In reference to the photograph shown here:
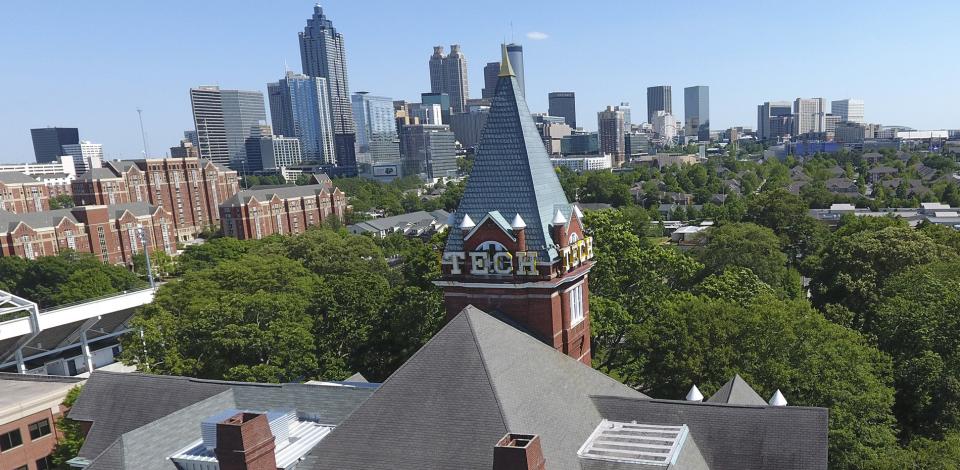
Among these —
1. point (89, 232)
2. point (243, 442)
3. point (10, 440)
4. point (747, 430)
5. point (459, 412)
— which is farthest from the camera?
point (89, 232)

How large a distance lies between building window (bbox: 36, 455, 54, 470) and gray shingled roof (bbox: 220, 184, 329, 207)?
85.9 metres

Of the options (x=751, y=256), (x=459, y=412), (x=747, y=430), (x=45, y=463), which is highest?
(x=459, y=412)

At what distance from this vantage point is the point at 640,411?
19188 millimetres

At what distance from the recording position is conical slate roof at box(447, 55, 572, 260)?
2373 cm

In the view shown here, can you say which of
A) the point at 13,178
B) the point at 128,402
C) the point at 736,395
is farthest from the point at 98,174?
the point at 736,395

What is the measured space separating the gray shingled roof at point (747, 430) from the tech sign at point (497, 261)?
6.16m

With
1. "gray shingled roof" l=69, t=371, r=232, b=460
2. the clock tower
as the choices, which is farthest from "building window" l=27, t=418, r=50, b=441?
the clock tower

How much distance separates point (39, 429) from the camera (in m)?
33.4

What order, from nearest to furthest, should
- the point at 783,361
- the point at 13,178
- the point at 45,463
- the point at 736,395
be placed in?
the point at 736,395
the point at 783,361
the point at 45,463
the point at 13,178

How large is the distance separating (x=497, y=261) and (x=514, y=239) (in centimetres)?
106

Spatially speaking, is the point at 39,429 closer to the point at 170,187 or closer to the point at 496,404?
the point at 496,404

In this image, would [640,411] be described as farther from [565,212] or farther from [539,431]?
[565,212]

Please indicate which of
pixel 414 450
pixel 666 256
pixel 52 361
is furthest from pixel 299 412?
pixel 52 361

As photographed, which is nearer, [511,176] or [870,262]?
[511,176]
